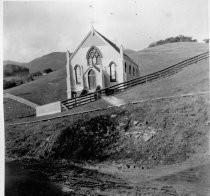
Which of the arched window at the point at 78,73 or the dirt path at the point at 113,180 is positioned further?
the arched window at the point at 78,73

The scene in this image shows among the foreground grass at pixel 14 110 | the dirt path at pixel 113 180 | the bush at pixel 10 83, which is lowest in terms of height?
the dirt path at pixel 113 180


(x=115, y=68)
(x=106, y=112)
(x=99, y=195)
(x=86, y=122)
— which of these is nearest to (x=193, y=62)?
(x=115, y=68)

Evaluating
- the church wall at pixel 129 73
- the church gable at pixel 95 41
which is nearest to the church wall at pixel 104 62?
the church gable at pixel 95 41

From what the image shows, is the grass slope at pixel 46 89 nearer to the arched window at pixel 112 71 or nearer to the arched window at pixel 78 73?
the arched window at pixel 78 73

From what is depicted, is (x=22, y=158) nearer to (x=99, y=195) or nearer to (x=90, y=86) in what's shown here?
(x=99, y=195)

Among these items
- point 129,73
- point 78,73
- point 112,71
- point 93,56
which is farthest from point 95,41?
point 129,73

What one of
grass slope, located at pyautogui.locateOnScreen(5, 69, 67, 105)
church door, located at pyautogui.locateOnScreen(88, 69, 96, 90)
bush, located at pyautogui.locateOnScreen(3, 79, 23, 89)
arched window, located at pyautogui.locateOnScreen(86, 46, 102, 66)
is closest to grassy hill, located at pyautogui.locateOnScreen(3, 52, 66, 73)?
bush, located at pyautogui.locateOnScreen(3, 79, 23, 89)

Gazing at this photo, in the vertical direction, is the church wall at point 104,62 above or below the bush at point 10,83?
above
